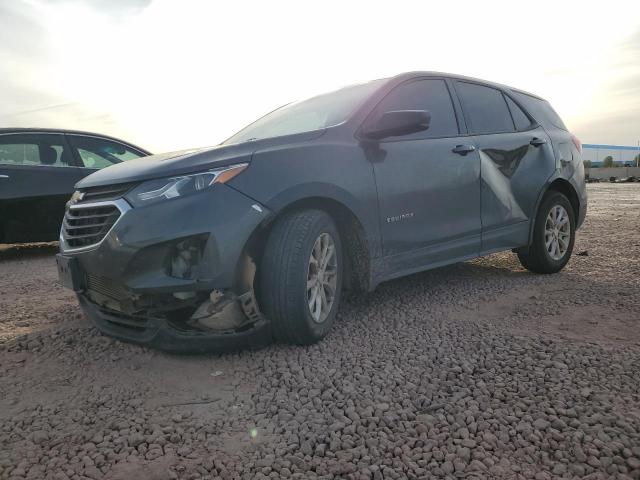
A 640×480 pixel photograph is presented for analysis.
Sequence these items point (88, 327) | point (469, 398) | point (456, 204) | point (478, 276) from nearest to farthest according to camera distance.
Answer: point (469, 398), point (88, 327), point (456, 204), point (478, 276)

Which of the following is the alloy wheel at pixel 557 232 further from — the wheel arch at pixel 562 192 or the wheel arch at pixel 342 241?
the wheel arch at pixel 342 241

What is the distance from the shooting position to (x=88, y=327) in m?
3.24

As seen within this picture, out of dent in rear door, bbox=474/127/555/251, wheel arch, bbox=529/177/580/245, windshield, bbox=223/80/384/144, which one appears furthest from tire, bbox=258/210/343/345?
wheel arch, bbox=529/177/580/245

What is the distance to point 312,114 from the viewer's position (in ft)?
12.1

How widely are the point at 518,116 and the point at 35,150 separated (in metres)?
5.38

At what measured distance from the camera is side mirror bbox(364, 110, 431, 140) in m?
3.04

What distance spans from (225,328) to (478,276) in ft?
9.14

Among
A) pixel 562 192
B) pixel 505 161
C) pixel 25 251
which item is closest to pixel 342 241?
pixel 505 161

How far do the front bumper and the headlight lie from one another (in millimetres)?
41

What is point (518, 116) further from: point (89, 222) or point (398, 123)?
point (89, 222)

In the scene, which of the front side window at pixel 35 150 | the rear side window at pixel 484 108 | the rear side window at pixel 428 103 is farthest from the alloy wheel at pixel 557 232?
the front side window at pixel 35 150

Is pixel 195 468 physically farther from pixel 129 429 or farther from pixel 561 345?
pixel 561 345

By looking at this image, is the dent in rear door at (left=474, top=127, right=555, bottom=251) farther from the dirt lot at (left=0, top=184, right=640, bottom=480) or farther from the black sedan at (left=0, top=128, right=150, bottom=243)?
the black sedan at (left=0, top=128, right=150, bottom=243)

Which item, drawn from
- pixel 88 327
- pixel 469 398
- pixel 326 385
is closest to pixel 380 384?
pixel 326 385
